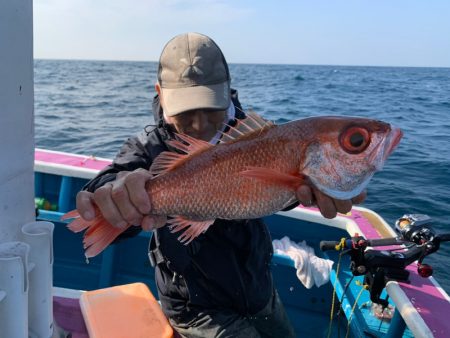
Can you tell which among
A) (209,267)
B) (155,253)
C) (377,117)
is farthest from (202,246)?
(377,117)

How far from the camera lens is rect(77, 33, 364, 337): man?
2.61 meters

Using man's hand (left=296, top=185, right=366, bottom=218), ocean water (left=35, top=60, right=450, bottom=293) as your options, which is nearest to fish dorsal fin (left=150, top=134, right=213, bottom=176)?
man's hand (left=296, top=185, right=366, bottom=218)

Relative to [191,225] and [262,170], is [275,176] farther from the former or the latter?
[191,225]

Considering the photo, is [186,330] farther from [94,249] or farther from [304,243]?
[304,243]

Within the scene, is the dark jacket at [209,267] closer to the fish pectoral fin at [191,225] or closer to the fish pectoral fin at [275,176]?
the fish pectoral fin at [191,225]

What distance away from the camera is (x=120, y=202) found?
1.82 meters

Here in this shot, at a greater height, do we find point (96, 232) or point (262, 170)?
point (262, 170)

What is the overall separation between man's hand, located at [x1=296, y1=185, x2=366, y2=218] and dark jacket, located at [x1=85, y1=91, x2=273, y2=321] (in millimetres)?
932

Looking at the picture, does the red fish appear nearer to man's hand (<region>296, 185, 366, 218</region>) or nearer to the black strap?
man's hand (<region>296, 185, 366, 218</region>)

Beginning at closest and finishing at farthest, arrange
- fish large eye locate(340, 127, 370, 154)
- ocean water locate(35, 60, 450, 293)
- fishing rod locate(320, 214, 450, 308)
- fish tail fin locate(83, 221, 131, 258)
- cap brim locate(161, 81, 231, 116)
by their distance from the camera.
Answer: fish large eye locate(340, 127, 370, 154), fish tail fin locate(83, 221, 131, 258), cap brim locate(161, 81, 231, 116), fishing rod locate(320, 214, 450, 308), ocean water locate(35, 60, 450, 293)

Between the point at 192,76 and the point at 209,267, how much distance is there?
4.14 ft

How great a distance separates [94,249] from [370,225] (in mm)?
3409

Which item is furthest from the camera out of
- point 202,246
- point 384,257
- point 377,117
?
point 377,117

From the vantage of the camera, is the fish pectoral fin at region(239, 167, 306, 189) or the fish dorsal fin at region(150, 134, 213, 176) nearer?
the fish pectoral fin at region(239, 167, 306, 189)
